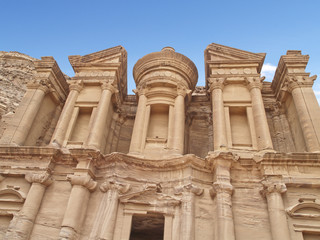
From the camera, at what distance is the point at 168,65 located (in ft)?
46.0

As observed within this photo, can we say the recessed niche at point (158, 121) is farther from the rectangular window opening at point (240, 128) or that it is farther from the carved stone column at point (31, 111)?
the carved stone column at point (31, 111)

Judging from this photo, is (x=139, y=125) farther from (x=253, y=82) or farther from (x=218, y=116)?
(x=253, y=82)

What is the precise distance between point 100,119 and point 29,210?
4.59 m

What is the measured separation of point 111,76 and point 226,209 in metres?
8.64

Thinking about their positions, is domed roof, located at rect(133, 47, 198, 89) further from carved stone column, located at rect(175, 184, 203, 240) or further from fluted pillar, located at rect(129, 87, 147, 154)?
carved stone column, located at rect(175, 184, 203, 240)

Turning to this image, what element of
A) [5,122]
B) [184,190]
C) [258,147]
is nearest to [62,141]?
[5,122]

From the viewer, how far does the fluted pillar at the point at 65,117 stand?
11.5m

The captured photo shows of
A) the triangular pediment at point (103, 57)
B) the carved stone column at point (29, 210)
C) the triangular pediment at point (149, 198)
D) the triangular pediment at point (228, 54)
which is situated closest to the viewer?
the carved stone column at point (29, 210)

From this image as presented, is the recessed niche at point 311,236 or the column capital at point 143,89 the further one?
the column capital at point 143,89

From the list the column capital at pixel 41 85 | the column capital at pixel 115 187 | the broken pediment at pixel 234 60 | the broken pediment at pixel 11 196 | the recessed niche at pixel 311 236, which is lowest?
the recessed niche at pixel 311 236

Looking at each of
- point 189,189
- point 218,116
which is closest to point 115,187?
point 189,189

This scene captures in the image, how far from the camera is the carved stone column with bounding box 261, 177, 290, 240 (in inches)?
317

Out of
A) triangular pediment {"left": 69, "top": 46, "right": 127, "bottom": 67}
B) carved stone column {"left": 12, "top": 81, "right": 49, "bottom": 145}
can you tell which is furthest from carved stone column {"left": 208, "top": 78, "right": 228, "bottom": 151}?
carved stone column {"left": 12, "top": 81, "right": 49, "bottom": 145}

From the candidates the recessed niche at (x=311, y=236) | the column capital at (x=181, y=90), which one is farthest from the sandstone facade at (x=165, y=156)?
the column capital at (x=181, y=90)
